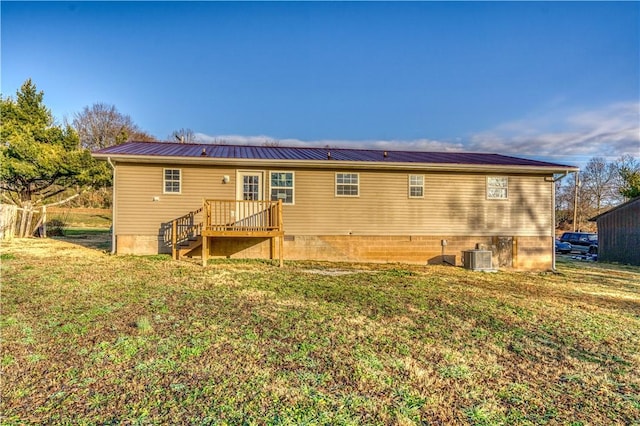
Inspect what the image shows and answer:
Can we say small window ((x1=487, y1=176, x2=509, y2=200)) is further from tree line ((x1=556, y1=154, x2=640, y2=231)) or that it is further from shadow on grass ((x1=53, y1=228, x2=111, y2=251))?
tree line ((x1=556, y1=154, x2=640, y2=231))

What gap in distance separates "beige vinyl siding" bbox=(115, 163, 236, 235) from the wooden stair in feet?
2.80

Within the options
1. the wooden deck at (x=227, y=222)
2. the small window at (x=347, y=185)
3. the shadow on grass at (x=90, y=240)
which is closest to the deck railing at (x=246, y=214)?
the wooden deck at (x=227, y=222)

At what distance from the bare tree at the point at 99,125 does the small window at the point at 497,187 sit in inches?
1233

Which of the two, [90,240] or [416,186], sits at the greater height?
[416,186]

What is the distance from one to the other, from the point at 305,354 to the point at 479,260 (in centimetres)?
856

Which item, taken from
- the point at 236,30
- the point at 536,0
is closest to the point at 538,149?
the point at 536,0

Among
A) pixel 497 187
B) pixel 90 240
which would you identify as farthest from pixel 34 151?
pixel 497 187

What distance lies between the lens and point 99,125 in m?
32.0

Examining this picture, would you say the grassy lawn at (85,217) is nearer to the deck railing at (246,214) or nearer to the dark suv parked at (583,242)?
the deck railing at (246,214)

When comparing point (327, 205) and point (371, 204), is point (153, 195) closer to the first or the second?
point (327, 205)

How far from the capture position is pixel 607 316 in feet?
17.9

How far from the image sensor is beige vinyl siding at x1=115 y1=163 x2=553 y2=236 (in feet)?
32.4

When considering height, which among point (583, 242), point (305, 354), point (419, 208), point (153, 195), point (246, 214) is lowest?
point (583, 242)

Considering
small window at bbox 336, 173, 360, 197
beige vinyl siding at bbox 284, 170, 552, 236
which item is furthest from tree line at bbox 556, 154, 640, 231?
small window at bbox 336, 173, 360, 197
